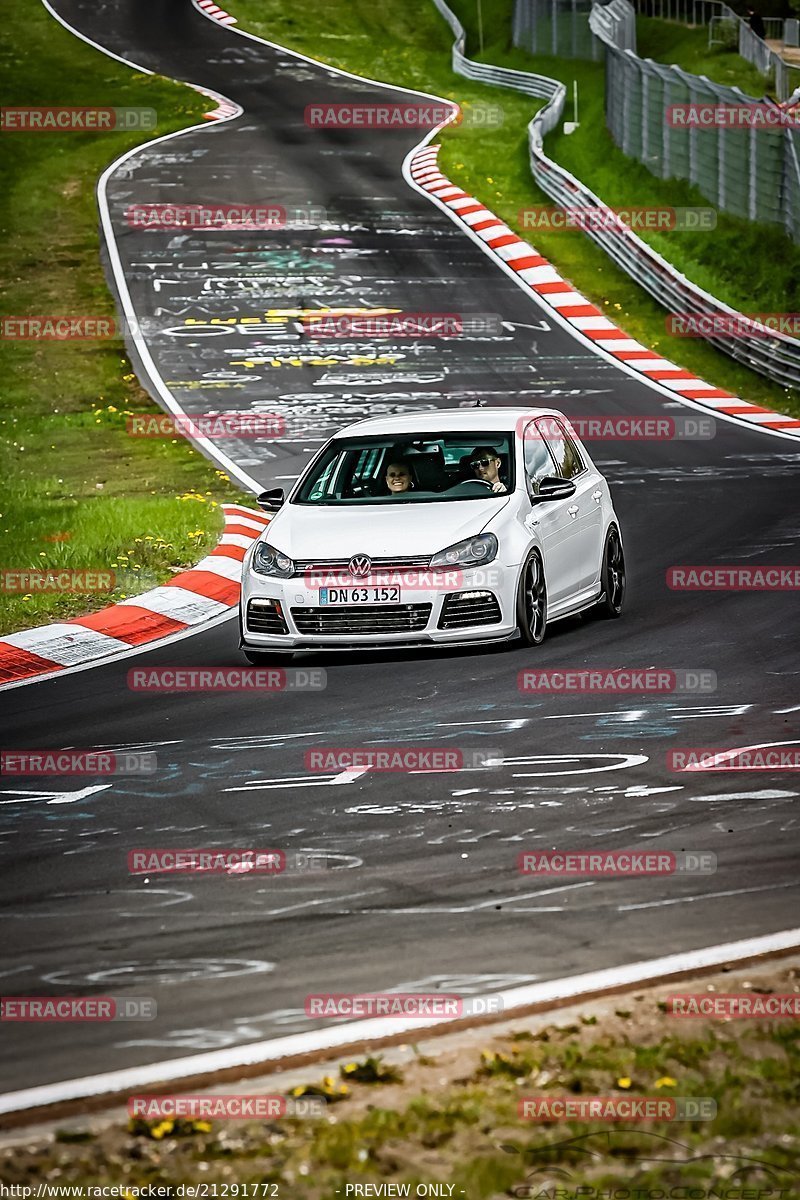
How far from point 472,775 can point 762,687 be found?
8.49 feet

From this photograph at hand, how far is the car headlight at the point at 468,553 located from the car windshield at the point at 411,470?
0.71 meters

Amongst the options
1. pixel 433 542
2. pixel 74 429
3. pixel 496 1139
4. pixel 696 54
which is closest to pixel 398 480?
pixel 433 542

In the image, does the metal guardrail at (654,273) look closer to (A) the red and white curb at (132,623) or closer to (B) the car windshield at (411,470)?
(A) the red and white curb at (132,623)

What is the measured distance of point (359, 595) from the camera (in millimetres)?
12445

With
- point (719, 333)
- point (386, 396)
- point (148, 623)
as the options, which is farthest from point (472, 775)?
point (719, 333)

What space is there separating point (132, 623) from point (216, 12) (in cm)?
5393

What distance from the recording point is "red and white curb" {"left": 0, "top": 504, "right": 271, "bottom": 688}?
13570 mm

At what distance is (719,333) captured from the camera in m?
28.8

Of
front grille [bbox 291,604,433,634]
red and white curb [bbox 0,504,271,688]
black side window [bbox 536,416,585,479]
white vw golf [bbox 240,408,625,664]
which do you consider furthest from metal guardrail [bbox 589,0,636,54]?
front grille [bbox 291,604,433,634]

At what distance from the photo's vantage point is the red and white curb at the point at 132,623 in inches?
534

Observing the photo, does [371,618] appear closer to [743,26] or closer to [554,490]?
[554,490]

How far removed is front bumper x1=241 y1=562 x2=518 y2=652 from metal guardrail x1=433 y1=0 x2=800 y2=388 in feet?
49.2

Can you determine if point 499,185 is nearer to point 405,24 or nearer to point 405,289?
point 405,289

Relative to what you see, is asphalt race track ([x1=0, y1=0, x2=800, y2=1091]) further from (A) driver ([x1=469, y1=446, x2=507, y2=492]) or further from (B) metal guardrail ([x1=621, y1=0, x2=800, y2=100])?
(B) metal guardrail ([x1=621, y1=0, x2=800, y2=100])
